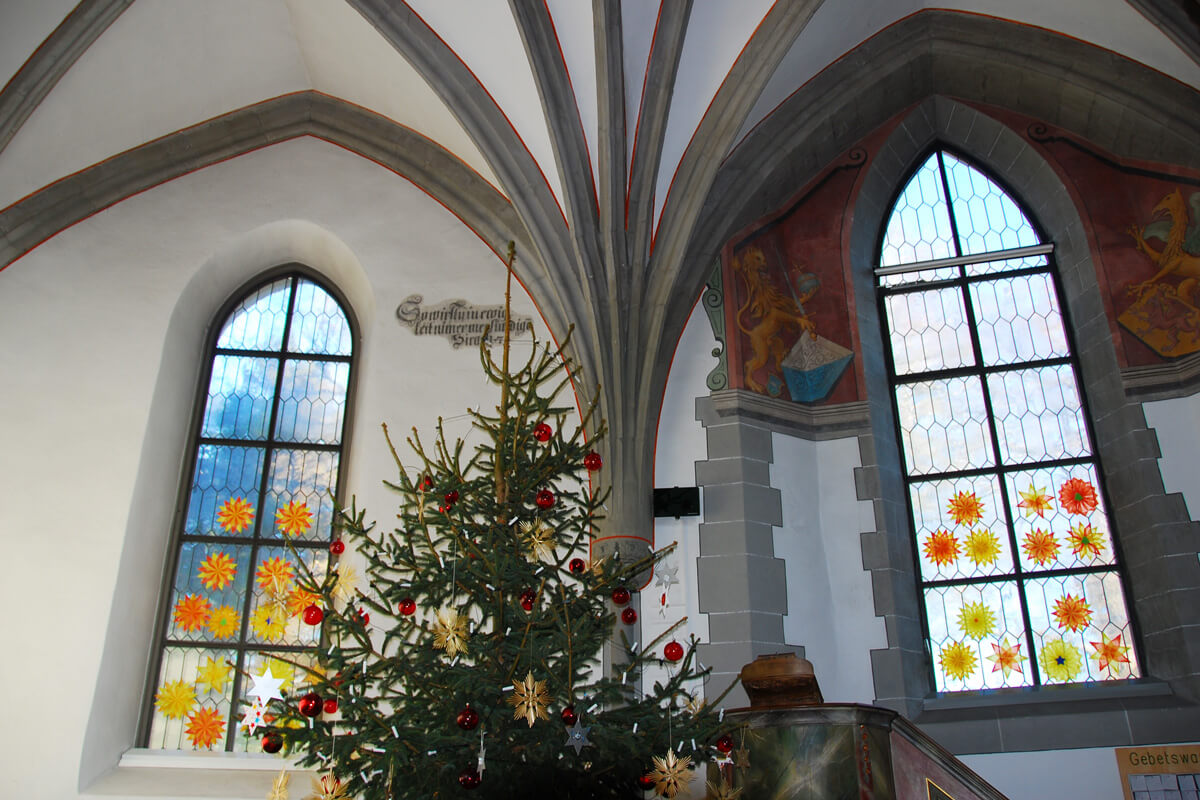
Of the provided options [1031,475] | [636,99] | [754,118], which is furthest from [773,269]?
[1031,475]

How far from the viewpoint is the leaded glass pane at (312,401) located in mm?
7941

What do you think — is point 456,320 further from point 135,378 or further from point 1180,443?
point 1180,443

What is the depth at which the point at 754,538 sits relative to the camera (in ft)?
23.1

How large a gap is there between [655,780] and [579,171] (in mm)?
4567

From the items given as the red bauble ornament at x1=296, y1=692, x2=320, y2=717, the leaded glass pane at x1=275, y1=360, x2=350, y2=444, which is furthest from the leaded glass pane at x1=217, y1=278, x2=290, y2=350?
the red bauble ornament at x1=296, y1=692, x2=320, y2=717

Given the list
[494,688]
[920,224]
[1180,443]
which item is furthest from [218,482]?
[1180,443]

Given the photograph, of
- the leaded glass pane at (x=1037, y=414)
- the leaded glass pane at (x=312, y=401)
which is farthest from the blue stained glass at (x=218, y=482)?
the leaded glass pane at (x=1037, y=414)

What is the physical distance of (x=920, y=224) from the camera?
8.42 meters

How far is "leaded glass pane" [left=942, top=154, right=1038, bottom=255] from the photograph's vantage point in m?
8.20

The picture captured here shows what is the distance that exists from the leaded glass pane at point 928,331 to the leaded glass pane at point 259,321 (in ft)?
15.5

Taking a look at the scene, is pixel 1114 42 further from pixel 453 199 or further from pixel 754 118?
pixel 453 199

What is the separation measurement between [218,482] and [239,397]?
2.25 feet

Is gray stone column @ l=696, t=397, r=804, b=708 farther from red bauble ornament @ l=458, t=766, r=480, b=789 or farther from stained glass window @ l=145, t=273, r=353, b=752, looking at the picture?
red bauble ornament @ l=458, t=766, r=480, b=789

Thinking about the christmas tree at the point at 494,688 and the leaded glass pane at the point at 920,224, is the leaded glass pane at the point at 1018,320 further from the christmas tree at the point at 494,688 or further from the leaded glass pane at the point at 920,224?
the christmas tree at the point at 494,688
